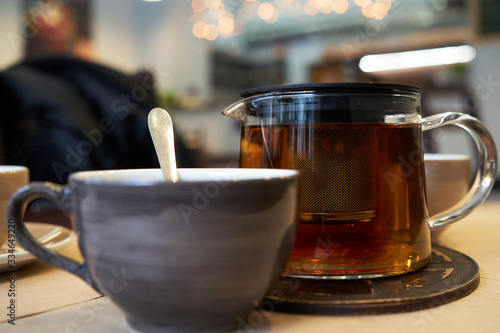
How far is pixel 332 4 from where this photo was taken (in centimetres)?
411

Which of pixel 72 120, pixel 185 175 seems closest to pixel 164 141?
pixel 185 175

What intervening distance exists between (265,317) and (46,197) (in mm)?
171

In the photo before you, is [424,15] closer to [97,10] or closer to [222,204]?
[97,10]

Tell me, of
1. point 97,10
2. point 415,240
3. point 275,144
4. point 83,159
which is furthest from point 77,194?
point 97,10

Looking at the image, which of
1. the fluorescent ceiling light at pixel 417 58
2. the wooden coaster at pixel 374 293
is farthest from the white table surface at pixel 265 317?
the fluorescent ceiling light at pixel 417 58

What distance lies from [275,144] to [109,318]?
194mm

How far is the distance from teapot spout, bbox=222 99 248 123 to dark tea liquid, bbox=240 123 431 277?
46 millimetres

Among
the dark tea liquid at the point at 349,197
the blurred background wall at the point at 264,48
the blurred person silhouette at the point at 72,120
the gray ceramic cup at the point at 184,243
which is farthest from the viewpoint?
the blurred background wall at the point at 264,48

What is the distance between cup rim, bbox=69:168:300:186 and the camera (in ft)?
0.94

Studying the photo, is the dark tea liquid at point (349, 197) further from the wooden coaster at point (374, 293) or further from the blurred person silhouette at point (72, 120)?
the blurred person silhouette at point (72, 120)

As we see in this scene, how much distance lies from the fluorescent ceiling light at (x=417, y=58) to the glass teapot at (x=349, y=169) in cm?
329

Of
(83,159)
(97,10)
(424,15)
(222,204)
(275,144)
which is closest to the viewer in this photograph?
(222,204)

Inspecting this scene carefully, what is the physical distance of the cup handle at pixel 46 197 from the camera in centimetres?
33

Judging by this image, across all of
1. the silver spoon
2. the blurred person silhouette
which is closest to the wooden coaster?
the silver spoon
